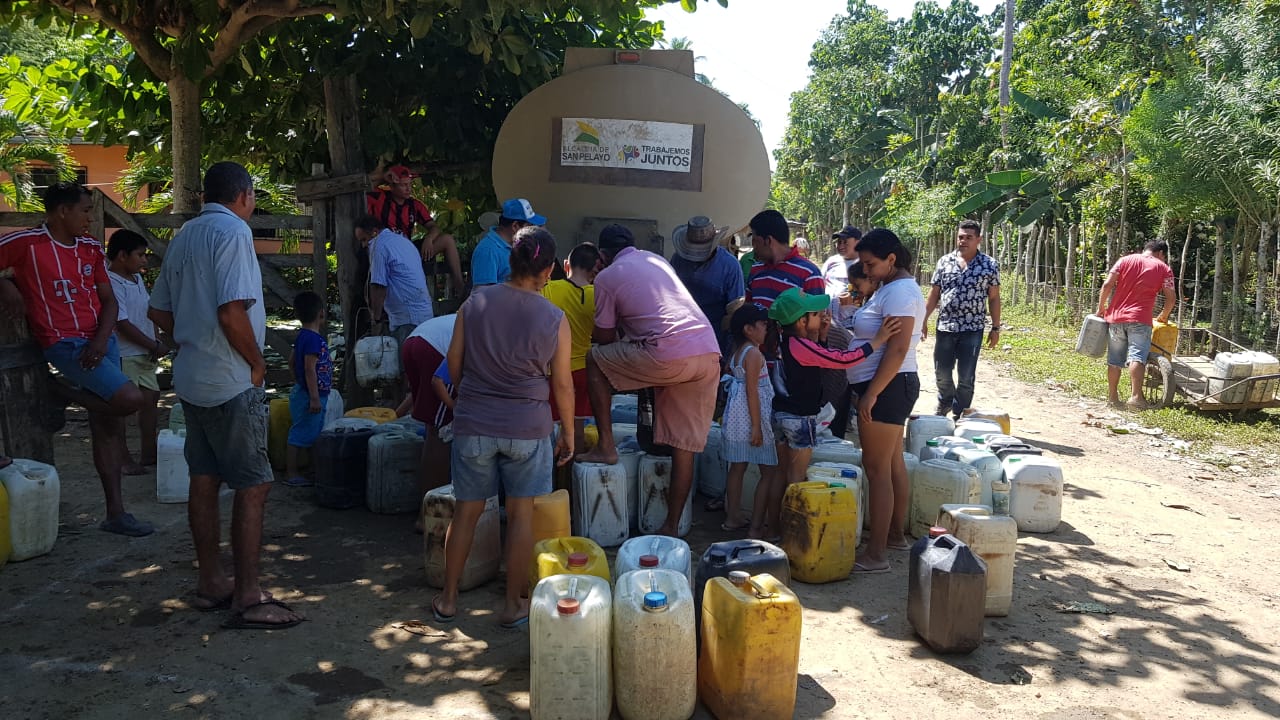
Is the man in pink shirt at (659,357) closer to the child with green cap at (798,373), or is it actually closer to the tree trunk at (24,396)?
the child with green cap at (798,373)

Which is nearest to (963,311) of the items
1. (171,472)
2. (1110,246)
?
(171,472)

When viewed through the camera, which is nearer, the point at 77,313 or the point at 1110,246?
the point at 77,313

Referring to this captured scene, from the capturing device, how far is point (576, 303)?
5.91 m

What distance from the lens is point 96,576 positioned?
5023 mm

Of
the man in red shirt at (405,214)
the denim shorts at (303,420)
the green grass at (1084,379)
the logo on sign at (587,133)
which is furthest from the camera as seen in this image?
the green grass at (1084,379)

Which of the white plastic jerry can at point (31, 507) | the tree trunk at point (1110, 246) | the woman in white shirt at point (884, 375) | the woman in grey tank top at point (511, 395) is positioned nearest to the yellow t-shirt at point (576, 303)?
the woman in grey tank top at point (511, 395)

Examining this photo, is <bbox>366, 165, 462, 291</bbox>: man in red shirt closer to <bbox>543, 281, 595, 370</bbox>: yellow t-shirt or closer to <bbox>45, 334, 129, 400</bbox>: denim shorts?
<bbox>543, 281, 595, 370</bbox>: yellow t-shirt

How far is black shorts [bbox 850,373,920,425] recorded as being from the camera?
207 inches

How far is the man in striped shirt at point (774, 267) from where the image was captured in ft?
22.2

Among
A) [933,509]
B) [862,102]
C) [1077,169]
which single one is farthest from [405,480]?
[862,102]

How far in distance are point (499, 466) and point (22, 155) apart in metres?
14.7

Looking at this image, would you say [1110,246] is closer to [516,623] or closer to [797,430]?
[797,430]

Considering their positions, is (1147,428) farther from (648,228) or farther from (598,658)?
(598,658)

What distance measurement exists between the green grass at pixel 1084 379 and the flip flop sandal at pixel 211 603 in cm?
826
